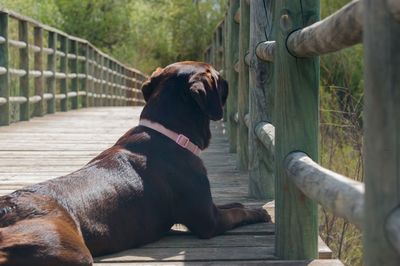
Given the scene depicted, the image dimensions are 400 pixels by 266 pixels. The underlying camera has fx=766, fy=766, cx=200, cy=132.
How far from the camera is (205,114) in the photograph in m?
3.73

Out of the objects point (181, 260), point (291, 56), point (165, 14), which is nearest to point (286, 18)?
point (291, 56)

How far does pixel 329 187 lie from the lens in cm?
209

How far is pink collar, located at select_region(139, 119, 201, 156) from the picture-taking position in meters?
3.60

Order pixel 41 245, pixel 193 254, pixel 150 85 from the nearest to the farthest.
Result: pixel 41 245, pixel 193 254, pixel 150 85

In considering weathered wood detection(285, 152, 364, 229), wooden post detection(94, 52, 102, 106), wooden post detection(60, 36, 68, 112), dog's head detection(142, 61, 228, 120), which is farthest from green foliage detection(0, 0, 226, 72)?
weathered wood detection(285, 152, 364, 229)

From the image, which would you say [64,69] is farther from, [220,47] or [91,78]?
[220,47]

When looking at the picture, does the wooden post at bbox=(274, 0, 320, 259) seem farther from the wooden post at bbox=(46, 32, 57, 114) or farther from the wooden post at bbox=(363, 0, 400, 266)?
the wooden post at bbox=(46, 32, 57, 114)

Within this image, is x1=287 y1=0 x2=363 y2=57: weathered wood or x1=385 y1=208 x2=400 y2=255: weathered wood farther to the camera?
x1=287 y1=0 x2=363 y2=57: weathered wood

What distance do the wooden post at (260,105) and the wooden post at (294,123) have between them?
1.42 m

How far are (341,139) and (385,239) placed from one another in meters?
5.16

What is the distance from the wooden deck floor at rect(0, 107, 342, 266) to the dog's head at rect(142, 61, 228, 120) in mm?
613

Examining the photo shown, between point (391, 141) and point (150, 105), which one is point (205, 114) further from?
point (391, 141)

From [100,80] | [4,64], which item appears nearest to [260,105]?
[4,64]

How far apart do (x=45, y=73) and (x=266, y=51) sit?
28.0ft
